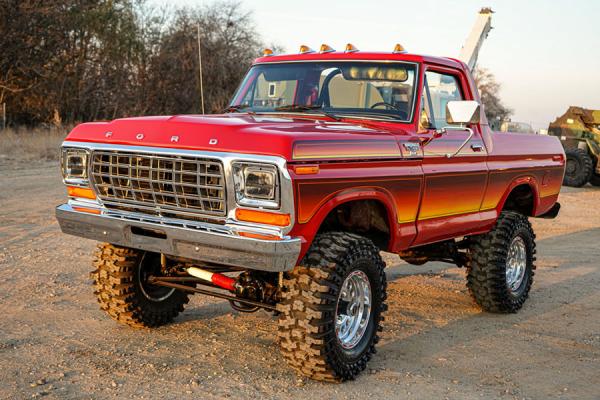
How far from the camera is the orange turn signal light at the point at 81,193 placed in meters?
5.08

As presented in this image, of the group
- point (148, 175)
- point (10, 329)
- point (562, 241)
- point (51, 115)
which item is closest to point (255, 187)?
point (148, 175)

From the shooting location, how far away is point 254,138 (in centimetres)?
433

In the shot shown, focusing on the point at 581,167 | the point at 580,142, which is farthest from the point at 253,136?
the point at 580,142

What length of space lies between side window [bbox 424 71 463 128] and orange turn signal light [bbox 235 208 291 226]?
2.11 metres

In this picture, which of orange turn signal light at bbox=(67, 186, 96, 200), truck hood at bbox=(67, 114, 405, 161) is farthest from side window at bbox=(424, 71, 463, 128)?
orange turn signal light at bbox=(67, 186, 96, 200)

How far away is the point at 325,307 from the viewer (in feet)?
15.0

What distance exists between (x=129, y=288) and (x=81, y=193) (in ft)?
2.90

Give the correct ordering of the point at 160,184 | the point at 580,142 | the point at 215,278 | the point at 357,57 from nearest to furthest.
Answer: the point at 160,184 → the point at 215,278 → the point at 357,57 → the point at 580,142

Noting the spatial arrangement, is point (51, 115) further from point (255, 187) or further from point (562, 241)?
point (255, 187)

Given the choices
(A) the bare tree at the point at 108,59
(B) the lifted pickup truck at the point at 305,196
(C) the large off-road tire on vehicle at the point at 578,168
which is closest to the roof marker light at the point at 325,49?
(B) the lifted pickup truck at the point at 305,196

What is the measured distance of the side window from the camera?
5.99 meters

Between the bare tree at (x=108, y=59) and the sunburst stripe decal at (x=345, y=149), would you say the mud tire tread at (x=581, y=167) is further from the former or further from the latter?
the sunburst stripe decal at (x=345, y=149)

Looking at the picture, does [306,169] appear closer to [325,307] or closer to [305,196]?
[305,196]

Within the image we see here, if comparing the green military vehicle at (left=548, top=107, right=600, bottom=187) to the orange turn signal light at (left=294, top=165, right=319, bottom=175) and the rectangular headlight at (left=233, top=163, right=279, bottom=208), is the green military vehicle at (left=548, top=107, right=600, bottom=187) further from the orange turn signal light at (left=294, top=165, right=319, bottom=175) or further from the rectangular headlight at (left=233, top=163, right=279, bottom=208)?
the rectangular headlight at (left=233, top=163, right=279, bottom=208)
